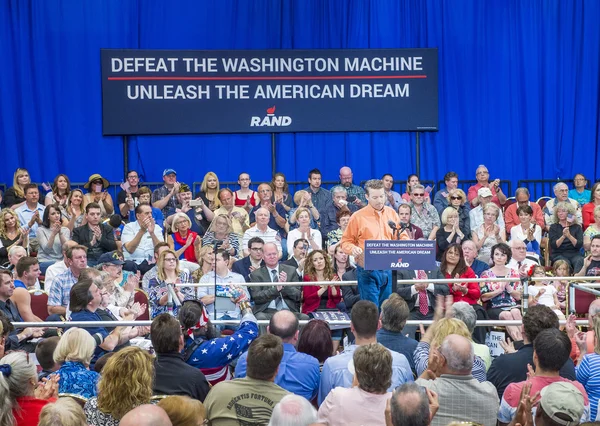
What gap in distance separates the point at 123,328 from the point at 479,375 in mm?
2728

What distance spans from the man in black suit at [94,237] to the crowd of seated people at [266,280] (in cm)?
2

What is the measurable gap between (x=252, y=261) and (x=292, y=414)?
558 centimetres

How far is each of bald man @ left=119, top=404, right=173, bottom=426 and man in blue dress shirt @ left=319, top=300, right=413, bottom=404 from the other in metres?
1.47

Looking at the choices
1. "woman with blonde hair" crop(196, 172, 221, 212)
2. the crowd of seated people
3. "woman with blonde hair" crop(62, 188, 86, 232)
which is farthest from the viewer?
"woman with blonde hair" crop(196, 172, 221, 212)

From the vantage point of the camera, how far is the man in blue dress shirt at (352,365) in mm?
4766

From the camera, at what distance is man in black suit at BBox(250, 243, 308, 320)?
836 cm

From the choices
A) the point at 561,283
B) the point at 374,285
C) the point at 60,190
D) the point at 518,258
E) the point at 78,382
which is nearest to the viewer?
the point at 78,382

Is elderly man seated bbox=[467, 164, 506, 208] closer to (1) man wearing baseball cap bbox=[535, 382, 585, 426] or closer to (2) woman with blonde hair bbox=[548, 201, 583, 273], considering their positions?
(2) woman with blonde hair bbox=[548, 201, 583, 273]

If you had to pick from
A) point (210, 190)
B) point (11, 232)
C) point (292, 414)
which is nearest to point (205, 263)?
point (11, 232)

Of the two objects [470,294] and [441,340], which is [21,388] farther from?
[470,294]

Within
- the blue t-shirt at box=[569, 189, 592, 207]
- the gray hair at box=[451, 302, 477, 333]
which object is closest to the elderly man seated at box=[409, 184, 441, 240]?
the blue t-shirt at box=[569, 189, 592, 207]

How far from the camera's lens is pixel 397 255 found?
661 centimetres

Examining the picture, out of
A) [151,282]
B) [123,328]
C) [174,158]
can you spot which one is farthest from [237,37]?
[123,328]

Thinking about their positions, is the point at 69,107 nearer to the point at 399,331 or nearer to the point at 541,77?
the point at 541,77
